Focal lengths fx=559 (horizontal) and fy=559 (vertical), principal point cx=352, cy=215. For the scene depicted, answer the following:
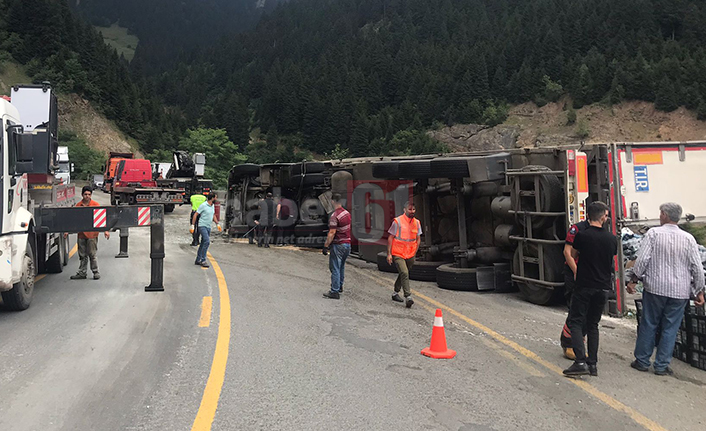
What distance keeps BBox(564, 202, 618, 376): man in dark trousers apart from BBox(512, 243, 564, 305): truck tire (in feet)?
11.0

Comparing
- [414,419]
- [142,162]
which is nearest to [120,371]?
[414,419]

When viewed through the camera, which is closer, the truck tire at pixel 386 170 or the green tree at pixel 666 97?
the truck tire at pixel 386 170

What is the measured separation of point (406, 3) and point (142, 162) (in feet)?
469

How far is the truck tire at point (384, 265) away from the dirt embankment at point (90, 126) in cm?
6562

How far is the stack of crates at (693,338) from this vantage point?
20.0ft

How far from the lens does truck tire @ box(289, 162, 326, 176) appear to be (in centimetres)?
1708

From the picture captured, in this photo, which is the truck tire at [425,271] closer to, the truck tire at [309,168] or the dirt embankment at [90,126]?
the truck tire at [309,168]

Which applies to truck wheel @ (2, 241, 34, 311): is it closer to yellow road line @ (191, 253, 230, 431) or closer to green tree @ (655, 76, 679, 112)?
yellow road line @ (191, 253, 230, 431)

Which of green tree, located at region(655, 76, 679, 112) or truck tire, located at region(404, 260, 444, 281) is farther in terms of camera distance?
green tree, located at region(655, 76, 679, 112)

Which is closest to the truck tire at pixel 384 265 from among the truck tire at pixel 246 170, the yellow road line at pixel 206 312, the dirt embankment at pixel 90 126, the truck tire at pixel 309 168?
the truck tire at pixel 309 168

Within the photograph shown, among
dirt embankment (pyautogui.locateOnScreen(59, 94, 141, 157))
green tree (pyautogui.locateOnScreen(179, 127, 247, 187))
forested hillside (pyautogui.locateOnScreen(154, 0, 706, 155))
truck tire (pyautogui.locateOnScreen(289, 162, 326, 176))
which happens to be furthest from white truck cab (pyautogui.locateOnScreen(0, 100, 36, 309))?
forested hillside (pyautogui.locateOnScreen(154, 0, 706, 155))

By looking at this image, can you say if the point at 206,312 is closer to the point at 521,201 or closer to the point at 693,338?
the point at 521,201

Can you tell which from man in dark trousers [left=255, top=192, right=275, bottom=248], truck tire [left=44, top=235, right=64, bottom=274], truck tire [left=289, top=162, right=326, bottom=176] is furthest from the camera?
man in dark trousers [left=255, top=192, right=275, bottom=248]

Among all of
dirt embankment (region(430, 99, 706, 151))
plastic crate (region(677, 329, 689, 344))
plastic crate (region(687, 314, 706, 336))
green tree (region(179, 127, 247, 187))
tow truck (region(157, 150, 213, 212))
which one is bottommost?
plastic crate (region(677, 329, 689, 344))
